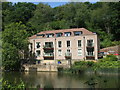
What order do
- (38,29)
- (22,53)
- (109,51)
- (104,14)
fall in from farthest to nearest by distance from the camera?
1. (38,29)
2. (104,14)
3. (109,51)
4. (22,53)

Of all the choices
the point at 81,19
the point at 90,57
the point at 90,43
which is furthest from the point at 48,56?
the point at 81,19

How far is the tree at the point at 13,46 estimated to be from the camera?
28.5 meters

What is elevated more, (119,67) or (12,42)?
(12,42)

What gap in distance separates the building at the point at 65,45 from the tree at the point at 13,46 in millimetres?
3964

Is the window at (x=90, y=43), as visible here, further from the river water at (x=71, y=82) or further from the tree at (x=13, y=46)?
the river water at (x=71, y=82)

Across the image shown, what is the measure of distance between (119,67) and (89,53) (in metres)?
6.92

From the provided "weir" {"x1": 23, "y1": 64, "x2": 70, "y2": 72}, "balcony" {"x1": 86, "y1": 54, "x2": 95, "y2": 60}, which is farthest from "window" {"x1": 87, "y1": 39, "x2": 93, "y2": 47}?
"weir" {"x1": 23, "y1": 64, "x2": 70, "y2": 72}

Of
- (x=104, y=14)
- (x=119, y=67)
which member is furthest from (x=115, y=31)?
(x=119, y=67)

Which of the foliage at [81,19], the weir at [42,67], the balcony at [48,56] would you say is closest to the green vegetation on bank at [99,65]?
the weir at [42,67]

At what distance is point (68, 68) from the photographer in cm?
2870

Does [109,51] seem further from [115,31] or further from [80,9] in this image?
[80,9]

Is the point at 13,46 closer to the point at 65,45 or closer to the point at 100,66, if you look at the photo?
the point at 65,45

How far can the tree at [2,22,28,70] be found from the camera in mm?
28531

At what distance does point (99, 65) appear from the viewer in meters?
27.4
